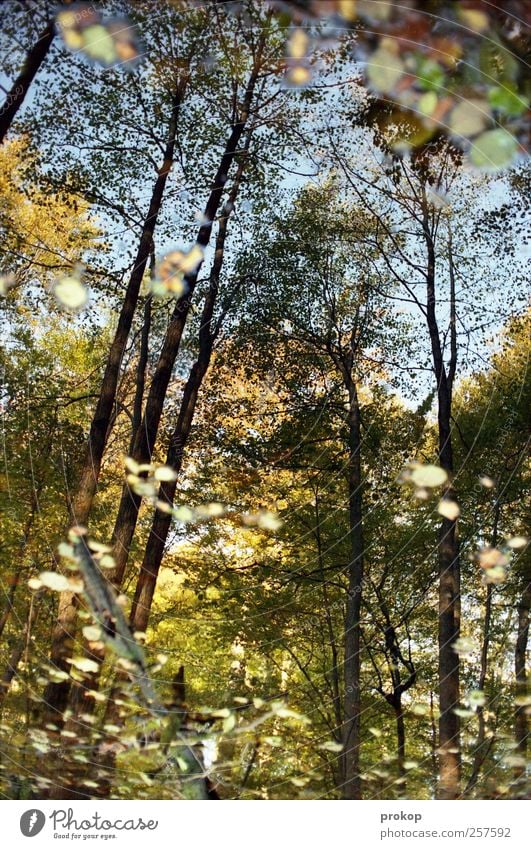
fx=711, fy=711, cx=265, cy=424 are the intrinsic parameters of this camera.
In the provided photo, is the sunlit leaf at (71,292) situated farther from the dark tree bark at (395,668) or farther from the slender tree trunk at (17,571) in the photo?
the dark tree bark at (395,668)

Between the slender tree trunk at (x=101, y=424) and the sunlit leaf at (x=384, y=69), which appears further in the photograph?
the sunlit leaf at (x=384, y=69)

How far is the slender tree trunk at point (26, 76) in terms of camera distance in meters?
4.06

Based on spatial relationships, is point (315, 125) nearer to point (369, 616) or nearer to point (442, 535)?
point (442, 535)

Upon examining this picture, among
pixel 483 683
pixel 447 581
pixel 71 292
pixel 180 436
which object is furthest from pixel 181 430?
pixel 483 683

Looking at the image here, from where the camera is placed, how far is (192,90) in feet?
17.1

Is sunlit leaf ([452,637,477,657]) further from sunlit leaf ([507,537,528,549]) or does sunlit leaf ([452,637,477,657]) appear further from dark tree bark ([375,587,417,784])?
dark tree bark ([375,587,417,784])

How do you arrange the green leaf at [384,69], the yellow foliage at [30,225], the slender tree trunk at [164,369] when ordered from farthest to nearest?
the yellow foliage at [30,225] < the slender tree trunk at [164,369] < the green leaf at [384,69]

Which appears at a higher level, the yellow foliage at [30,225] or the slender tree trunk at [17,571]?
the yellow foliage at [30,225]

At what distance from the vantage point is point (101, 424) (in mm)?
4508

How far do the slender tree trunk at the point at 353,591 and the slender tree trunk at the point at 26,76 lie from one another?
331 cm

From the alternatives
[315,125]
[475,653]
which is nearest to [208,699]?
[475,653]
